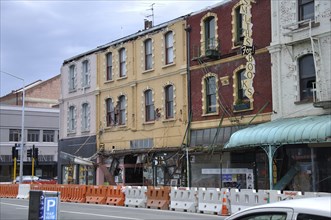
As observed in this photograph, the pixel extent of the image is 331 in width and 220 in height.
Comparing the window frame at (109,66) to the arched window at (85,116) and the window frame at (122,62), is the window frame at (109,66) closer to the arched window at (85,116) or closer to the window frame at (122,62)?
the window frame at (122,62)

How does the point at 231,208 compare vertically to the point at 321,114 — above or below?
below

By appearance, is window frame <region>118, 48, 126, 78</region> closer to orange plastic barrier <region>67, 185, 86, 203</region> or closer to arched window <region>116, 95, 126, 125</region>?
arched window <region>116, 95, 126, 125</region>

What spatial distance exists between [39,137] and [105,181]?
112 feet

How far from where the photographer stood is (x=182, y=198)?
22.0m

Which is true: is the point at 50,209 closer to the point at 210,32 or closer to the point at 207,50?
the point at 207,50

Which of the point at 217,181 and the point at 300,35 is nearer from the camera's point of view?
the point at 300,35

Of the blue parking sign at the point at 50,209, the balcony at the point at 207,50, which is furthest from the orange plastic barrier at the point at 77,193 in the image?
the blue parking sign at the point at 50,209

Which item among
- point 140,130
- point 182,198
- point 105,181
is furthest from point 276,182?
point 105,181

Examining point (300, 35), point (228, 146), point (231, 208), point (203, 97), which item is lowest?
point (231, 208)

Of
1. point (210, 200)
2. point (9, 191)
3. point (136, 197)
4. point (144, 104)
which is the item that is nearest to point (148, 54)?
point (144, 104)

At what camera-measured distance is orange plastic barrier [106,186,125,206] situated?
25453mm

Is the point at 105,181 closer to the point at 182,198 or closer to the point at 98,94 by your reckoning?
the point at 98,94

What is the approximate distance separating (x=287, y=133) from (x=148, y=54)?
1396cm

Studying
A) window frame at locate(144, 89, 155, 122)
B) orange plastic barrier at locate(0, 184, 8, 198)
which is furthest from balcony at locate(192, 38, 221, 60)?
orange plastic barrier at locate(0, 184, 8, 198)
